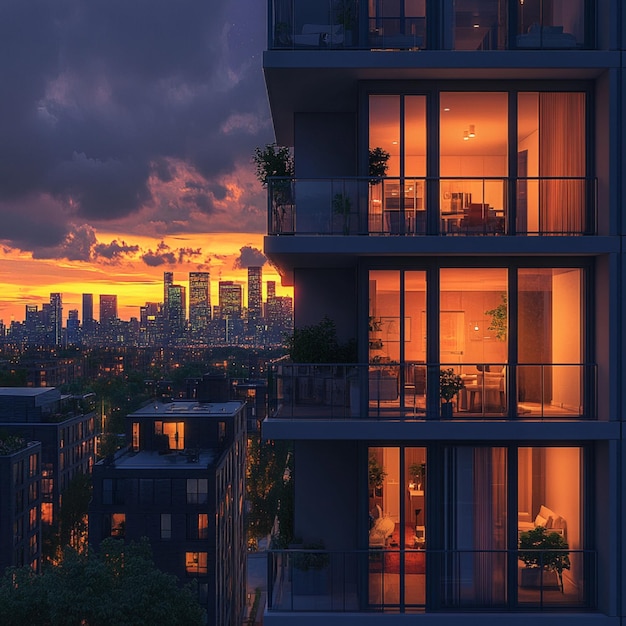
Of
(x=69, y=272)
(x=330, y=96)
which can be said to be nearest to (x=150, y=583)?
(x=330, y=96)

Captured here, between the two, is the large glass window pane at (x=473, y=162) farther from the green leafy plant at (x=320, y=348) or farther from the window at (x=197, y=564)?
the window at (x=197, y=564)

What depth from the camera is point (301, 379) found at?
1051 cm

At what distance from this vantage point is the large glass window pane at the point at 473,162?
10.4m

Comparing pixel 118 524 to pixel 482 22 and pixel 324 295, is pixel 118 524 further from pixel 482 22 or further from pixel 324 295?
pixel 482 22

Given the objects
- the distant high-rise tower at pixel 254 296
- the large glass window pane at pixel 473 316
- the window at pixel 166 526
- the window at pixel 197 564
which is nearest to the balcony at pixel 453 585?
the large glass window pane at pixel 473 316

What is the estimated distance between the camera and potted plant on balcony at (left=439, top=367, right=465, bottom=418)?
10195 millimetres

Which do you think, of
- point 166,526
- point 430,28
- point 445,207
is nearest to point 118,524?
point 166,526

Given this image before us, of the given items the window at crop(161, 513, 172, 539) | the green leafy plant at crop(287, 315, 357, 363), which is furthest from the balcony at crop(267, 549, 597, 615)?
the window at crop(161, 513, 172, 539)

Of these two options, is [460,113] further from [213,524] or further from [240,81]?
[240,81]

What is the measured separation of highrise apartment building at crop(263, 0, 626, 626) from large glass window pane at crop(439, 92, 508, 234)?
3cm

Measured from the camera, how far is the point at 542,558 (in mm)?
10156

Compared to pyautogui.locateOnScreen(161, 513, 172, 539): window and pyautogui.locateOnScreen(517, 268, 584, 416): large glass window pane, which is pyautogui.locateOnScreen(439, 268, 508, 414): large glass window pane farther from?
pyautogui.locateOnScreen(161, 513, 172, 539): window

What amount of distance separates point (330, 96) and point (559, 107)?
10.9 feet

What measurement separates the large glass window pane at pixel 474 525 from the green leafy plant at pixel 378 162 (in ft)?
13.1
